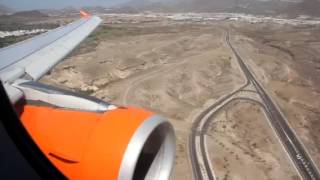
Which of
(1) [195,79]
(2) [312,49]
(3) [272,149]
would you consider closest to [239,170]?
(3) [272,149]

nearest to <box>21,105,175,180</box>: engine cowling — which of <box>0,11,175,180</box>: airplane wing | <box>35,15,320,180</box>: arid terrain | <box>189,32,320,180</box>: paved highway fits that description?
<box>0,11,175,180</box>: airplane wing

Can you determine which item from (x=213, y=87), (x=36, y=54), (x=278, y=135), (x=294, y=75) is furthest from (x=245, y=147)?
(x=294, y=75)

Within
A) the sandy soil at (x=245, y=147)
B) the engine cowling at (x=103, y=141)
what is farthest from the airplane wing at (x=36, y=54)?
the sandy soil at (x=245, y=147)

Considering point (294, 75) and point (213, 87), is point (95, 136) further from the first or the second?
point (294, 75)

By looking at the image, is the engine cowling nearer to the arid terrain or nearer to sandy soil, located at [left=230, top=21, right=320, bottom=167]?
the arid terrain

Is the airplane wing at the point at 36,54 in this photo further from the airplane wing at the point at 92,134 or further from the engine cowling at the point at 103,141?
the engine cowling at the point at 103,141
